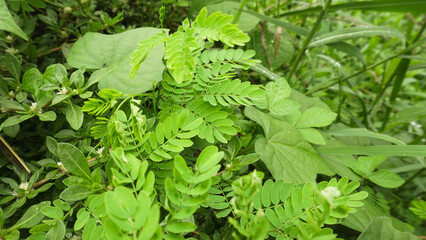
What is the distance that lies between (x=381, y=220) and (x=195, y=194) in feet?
1.82

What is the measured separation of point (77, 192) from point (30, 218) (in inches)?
5.5

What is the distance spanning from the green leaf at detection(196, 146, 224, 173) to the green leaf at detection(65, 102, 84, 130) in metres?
0.37

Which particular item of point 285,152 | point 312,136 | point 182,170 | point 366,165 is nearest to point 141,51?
point 182,170

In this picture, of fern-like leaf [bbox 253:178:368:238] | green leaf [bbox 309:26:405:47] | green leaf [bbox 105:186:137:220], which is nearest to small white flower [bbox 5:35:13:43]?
green leaf [bbox 105:186:137:220]

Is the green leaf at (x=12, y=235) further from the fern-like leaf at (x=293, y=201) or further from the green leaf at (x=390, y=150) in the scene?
the green leaf at (x=390, y=150)

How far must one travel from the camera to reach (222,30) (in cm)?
72

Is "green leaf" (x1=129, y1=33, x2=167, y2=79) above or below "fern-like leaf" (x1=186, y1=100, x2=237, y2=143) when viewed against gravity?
above

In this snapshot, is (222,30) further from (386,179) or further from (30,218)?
(386,179)

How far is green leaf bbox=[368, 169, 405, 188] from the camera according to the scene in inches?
41.8

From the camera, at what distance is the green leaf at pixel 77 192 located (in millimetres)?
571

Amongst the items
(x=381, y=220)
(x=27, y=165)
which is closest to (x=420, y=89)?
(x=381, y=220)

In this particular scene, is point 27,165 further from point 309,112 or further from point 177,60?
point 309,112

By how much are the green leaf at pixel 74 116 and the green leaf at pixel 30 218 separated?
0.20 meters

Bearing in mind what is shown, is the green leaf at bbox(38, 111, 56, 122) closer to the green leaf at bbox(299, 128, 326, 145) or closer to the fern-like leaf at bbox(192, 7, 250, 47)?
the fern-like leaf at bbox(192, 7, 250, 47)
